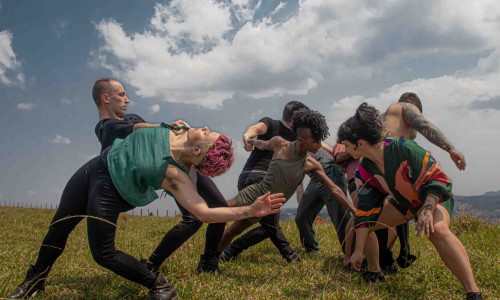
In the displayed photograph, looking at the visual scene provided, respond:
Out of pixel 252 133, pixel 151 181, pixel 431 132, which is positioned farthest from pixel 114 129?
pixel 431 132

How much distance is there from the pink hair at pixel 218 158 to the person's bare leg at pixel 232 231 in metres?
2.23

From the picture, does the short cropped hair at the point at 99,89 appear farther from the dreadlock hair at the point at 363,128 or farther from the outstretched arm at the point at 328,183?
the dreadlock hair at the point at 363,128

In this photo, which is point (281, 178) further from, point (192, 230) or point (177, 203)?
point (177, 203)

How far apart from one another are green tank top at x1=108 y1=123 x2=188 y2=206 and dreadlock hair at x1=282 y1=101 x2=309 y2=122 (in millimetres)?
2349

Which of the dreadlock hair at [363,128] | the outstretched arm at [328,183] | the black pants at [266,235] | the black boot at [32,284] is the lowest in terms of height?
the black boot at [32,284]

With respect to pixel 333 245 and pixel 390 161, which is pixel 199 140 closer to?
pixel 390 161

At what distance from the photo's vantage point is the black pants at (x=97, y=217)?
12.5 feet

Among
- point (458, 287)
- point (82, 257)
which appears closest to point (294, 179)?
point (458, 287)

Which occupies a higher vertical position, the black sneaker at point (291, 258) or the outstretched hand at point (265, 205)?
the outstretched hand at point (265, 205)

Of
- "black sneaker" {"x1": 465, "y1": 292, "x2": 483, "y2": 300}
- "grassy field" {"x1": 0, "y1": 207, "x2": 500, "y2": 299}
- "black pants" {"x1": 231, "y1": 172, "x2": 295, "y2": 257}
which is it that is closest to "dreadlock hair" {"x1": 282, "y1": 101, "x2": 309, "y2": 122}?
"black pants" {"x1": 231, "y1": 172, "x2": 295, "y2": 257}

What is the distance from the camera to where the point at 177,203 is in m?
4.31

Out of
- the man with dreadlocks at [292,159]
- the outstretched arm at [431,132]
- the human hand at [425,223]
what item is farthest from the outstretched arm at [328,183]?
the human hand at [425,223]

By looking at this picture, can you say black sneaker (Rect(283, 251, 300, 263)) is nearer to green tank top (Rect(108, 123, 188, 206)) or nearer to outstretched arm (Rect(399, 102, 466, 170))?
outstretched arm (Rect(399, 102, 466, 170))

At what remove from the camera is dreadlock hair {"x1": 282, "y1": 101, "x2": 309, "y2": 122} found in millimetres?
6004
